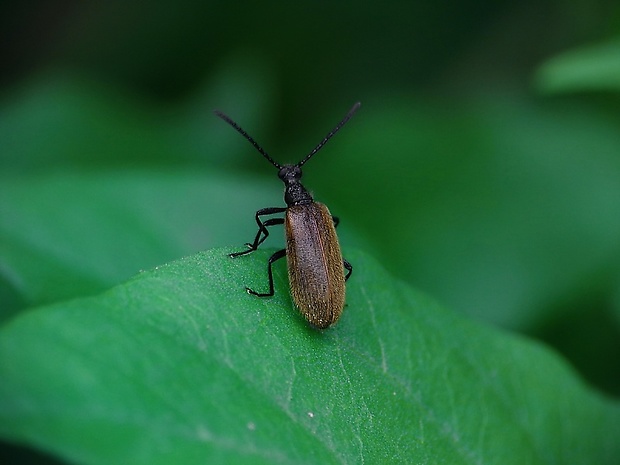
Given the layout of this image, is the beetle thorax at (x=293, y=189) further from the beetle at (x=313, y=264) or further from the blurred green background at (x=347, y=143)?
the blurred green background at (x=347, y=143)

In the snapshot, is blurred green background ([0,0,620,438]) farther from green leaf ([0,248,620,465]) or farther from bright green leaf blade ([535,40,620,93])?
green leaf ([0,248,620,465])

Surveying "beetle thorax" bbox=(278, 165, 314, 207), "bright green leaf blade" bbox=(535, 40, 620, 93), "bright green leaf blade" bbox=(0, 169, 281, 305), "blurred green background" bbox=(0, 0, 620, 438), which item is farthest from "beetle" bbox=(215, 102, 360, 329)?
"bright green leaf blade" bbox=(535, 40, 620, 93)

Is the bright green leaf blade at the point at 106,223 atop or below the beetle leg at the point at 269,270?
below

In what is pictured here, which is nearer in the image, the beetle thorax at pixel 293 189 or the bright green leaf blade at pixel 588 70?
the beetle thorax at pixel 293 189

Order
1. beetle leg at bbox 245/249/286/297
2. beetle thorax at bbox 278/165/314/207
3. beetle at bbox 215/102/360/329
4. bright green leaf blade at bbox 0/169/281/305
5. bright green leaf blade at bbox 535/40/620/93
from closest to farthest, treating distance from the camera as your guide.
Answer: beetle leg at bbox 245/249/286/297 → beetle at bbox 215/102/360/329 → bright green leaf blade at bbox 0/169/281/305 → beetle thorax at bbox 278/165/314/207 → bright green leaf blade at bbox 535/40/620/93

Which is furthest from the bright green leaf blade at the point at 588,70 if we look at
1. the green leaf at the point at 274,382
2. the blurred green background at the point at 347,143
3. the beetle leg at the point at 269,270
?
the beetle leg at the point at 269,270
